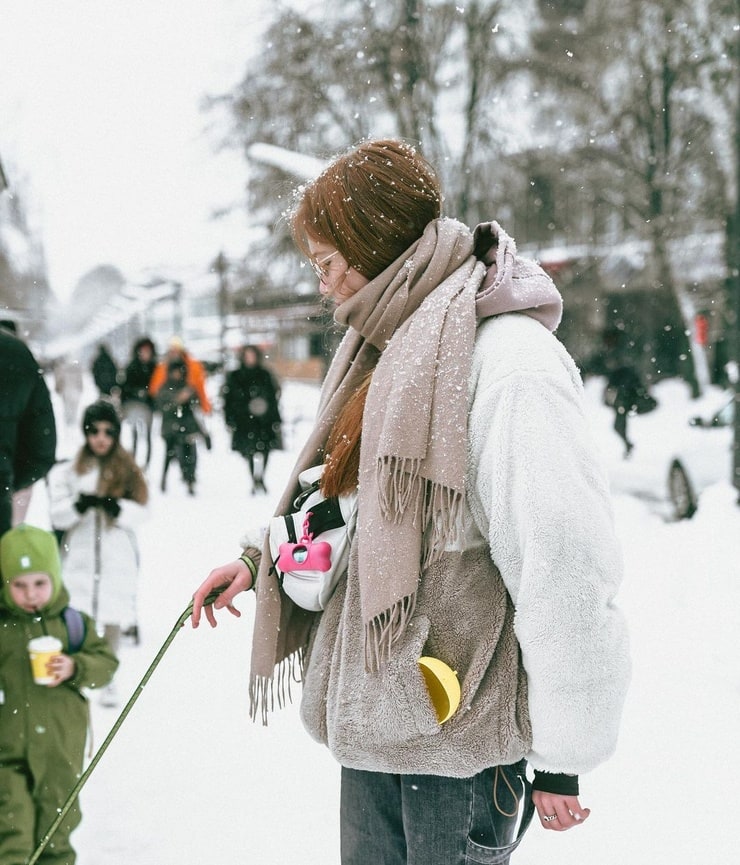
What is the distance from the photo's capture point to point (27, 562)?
296 cm

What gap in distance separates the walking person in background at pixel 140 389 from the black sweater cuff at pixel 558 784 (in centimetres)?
1109

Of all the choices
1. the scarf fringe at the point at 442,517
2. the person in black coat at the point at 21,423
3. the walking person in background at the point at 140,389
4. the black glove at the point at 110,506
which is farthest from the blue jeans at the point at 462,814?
the walking person in background at the point at 140,389

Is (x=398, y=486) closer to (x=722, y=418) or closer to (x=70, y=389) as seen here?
(x=722, y=418)

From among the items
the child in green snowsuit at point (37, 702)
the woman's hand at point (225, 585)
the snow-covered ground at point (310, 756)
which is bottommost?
the snow-covered ground at point (310, 756)

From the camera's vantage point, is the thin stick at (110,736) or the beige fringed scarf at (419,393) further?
the thin stick at (110,736)

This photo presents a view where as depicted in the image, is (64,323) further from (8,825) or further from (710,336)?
(8,825)

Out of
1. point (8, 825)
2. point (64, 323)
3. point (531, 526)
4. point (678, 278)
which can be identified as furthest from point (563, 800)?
point (64, 323)

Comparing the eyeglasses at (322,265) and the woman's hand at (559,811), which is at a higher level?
the eyeglasses at (322,265)

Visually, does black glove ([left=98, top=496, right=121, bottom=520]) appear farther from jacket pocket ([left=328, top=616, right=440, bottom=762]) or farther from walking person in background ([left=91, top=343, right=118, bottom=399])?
walking person in background ([left=91, top=343, right=118, bottom=399])

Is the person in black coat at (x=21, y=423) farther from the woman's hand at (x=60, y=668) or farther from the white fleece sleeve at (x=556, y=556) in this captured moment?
the white fleece sleeve at (x=556, y=556)

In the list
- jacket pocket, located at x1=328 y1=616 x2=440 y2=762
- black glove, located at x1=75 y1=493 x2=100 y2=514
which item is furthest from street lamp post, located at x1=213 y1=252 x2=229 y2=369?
jacket pocket, located at x1=328 y1=616 x2=440 y2=762

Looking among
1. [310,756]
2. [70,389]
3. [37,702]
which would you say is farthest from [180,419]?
[37,702]

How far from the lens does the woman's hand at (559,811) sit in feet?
4.63

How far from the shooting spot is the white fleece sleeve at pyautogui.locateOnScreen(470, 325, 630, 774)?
1.30m
